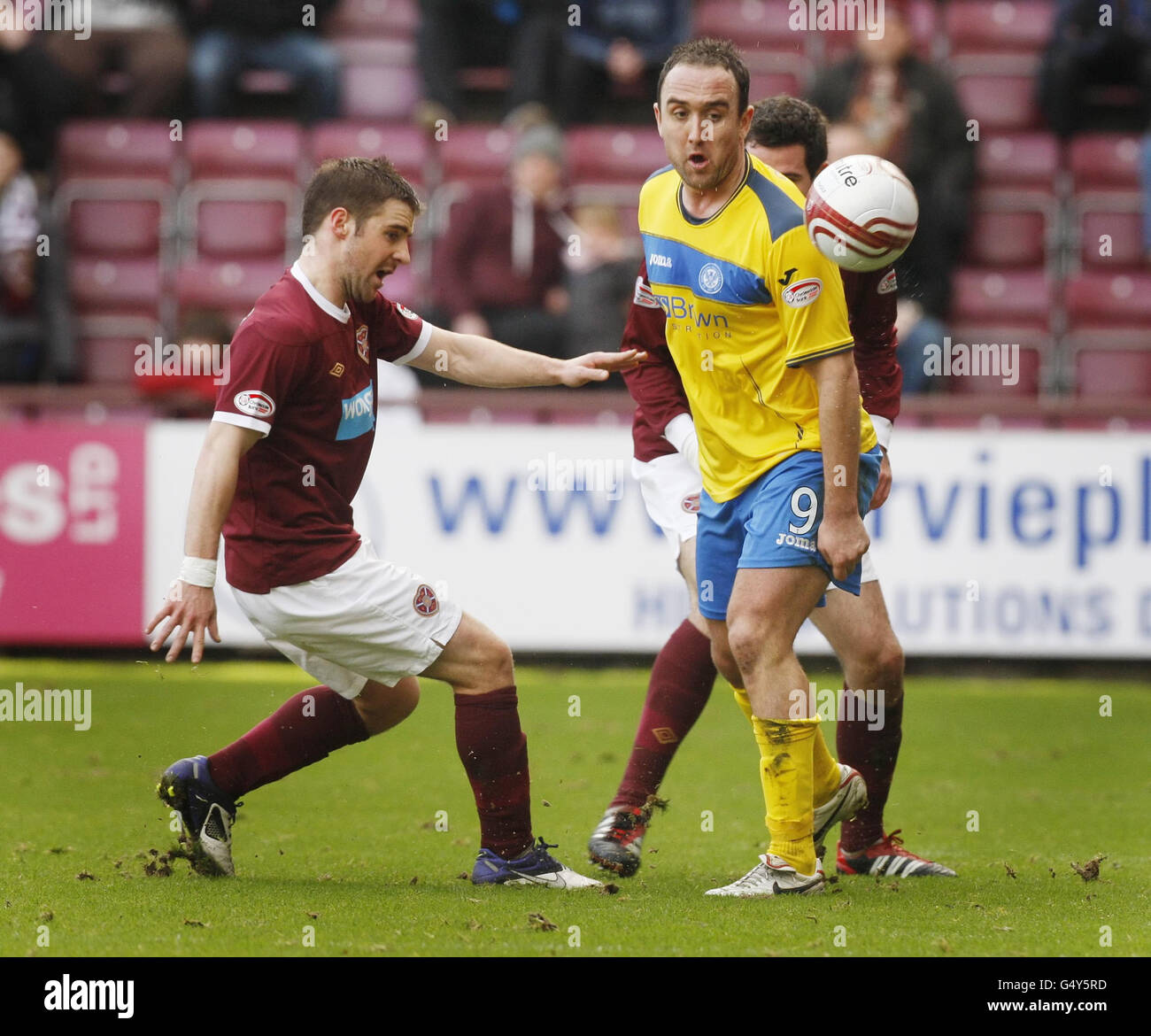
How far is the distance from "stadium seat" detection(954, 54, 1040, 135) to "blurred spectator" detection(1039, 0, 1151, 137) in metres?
0.23

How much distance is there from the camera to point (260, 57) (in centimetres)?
1186

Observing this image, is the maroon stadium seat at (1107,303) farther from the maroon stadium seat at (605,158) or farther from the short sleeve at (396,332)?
the short sleeve at (396,332)

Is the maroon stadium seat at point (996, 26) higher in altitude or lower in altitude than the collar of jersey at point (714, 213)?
higher

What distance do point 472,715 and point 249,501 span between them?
85 cm

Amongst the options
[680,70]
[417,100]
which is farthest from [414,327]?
[417,100]

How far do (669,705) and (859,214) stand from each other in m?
1.76

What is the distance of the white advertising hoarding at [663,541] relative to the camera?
9016 mm

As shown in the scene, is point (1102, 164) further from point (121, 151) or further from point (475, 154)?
point (121, 151)

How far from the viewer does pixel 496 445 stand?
9141 millimetres

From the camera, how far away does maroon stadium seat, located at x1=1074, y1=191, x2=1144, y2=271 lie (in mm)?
11750

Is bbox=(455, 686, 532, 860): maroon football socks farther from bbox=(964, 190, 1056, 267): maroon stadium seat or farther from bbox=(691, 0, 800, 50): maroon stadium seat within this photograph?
bbox=(691, 0, 800, 50): maroon stadium seat

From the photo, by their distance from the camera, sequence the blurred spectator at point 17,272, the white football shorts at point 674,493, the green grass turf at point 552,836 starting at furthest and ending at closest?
the blurred spectator at point 17,272 < the white football shorts at point 674,493 < the green grass turf at point 552,836

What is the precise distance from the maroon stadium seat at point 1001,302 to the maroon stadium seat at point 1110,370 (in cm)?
42

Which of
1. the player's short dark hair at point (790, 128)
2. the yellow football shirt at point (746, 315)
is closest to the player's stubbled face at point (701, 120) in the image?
the yellow football shirt at point (746, 315)
